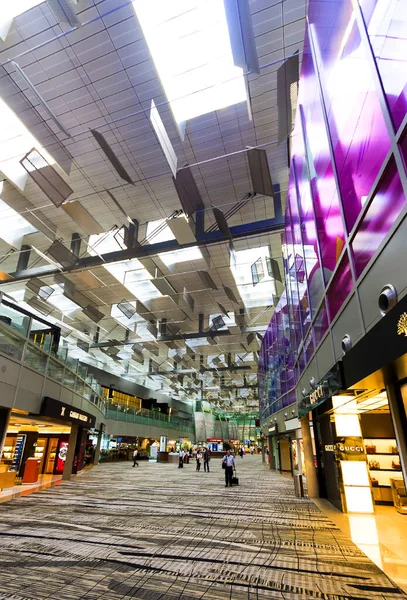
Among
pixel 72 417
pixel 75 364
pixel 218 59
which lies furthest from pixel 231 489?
pixel 218 59

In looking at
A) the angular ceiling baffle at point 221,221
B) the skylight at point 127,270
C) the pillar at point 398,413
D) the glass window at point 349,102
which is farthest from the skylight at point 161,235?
the pillar at point 398,413

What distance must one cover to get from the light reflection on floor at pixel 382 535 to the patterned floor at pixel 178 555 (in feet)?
0.68

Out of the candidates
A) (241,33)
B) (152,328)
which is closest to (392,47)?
(241,33)

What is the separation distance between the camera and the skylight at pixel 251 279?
12.8 metres

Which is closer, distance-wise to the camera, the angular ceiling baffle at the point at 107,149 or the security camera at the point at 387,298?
the security camera at the point at 387,298

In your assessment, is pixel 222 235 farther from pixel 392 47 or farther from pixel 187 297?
pixel 392 47

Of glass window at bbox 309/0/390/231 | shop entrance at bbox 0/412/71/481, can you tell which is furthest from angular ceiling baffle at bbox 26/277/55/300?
glass window at bbox 309/0/390/231

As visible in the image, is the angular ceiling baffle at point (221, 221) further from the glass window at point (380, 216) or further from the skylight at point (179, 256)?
the glass window at point (380, 216)

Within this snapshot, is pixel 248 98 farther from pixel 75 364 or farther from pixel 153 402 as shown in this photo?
pixel 153 402

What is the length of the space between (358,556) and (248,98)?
810 centimetres

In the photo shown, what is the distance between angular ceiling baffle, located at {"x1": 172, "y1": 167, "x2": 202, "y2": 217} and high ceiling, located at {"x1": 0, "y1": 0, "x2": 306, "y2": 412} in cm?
16

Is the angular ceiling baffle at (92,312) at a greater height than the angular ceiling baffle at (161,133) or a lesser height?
greater

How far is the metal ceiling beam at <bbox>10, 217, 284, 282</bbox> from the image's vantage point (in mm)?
10070

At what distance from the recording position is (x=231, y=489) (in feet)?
42.6
